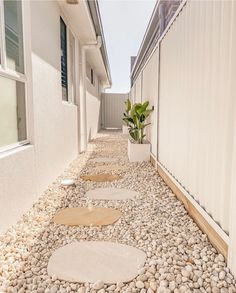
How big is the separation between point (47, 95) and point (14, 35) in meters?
1.04

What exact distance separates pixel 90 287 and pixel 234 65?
1.66 m

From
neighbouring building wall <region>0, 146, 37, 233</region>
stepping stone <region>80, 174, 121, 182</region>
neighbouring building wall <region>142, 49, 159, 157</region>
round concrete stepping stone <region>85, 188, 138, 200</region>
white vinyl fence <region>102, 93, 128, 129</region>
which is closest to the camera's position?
neighbouring building wall <region>0, 146, 37, 233</region>

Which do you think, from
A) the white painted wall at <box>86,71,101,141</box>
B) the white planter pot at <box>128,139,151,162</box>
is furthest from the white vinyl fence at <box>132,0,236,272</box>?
the white painted wall at <box>86,71,101,141</box>

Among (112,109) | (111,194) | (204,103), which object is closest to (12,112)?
(111,194)

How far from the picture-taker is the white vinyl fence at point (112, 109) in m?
16.2

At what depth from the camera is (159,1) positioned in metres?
5.76

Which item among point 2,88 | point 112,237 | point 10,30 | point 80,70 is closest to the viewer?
point 112,237

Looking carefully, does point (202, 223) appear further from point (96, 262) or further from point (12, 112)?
point (12, 112)

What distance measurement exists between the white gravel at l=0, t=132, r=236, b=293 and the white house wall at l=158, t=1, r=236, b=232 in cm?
29

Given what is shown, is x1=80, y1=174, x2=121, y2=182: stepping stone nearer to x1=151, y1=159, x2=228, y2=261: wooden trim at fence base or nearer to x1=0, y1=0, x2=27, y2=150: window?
x1=151, y1=159, x2=228, y2=261: wooden trim at fence base

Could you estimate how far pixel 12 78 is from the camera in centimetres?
263

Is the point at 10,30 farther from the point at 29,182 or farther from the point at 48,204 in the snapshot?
the point at 48,204

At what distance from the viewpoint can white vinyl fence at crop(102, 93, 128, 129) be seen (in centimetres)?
1620

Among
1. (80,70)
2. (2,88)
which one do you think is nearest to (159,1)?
(80,70)
